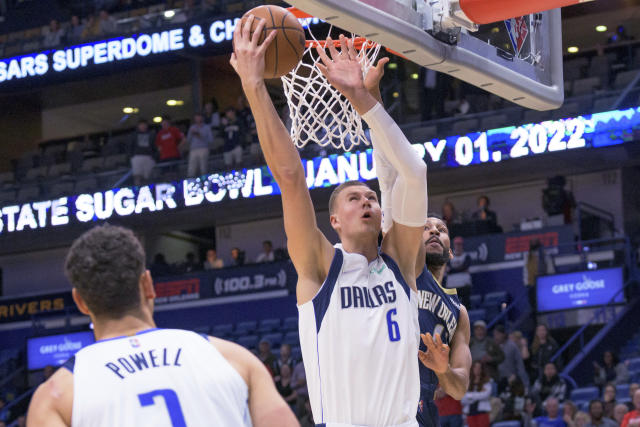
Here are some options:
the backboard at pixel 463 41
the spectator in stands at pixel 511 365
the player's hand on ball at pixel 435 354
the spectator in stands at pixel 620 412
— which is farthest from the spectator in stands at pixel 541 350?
the player's hand on ball at pixel 435 354

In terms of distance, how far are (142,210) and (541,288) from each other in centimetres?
866

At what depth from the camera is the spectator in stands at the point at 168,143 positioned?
21.2m

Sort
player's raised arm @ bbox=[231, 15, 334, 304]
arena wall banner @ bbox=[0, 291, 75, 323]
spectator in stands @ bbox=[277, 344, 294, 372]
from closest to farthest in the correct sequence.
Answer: player's raised arm @ bbox=[231, 15, 334, 304], spectator in stands @ bbox=[277, 344, 294, 372], arena wall banner @ bbox=[0, 291, 75, 323]

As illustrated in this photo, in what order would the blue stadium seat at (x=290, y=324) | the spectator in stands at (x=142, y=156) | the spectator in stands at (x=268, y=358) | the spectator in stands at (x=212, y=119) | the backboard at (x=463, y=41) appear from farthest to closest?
the spectator in stands at (x=212, y=119)
the spectator in stands at (x=142, y=156)
the blue stadium seat at (x=290, y=324)
the spectator in stands at (x=268, y=358)
the backboard at (x=463, y=41)

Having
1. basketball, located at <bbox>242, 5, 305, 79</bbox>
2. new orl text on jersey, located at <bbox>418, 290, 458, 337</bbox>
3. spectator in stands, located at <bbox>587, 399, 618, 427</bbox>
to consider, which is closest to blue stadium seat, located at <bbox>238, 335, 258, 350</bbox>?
spectator in stands, located at <bbox>587, 399, 618, 427</bbox>

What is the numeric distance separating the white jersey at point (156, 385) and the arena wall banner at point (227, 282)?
1559 cm

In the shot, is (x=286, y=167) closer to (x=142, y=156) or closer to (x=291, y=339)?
(x=291, y=339)

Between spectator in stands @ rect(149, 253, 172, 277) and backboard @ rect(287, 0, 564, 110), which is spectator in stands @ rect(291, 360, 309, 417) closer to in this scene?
spectator in stands @ rect(149, 253, 172, 277)

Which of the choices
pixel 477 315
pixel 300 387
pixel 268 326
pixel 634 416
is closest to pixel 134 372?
pixel 634 416

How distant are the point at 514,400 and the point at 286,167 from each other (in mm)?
9003

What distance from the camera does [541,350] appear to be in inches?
533

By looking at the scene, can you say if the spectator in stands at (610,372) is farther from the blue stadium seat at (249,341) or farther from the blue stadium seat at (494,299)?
the blue stadium seat at (249,341)

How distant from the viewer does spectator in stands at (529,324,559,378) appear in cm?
1345

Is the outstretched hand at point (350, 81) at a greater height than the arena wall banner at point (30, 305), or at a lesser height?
greater
